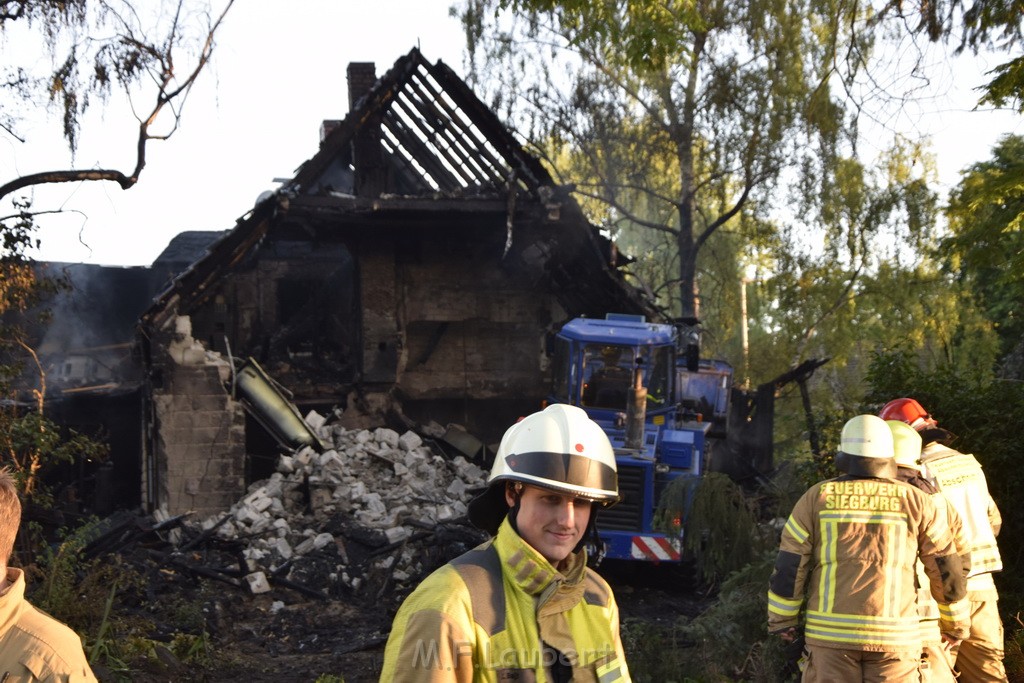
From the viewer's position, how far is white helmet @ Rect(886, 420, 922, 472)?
5152 mm

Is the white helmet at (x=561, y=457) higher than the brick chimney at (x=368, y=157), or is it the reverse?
the brick chimney at (x=368, y=157)

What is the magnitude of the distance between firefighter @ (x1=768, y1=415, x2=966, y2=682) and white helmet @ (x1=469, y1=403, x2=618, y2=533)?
2.39 meters

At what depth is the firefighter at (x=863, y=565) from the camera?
15.4 feet

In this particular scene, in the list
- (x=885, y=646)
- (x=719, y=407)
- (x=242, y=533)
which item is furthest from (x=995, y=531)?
(x=719, y=407)

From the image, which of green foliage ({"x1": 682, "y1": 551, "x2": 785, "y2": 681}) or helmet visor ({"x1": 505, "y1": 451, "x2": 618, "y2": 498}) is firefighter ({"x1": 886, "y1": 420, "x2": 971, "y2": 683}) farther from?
helmet visor ({"x1": 505, "y1": 451, "x2": 618, "y2": 498})

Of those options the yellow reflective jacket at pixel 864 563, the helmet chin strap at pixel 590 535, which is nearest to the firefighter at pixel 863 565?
the yellow reflective jacket at pixel 864 563

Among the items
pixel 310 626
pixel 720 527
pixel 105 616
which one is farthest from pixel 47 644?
pixel 310 626

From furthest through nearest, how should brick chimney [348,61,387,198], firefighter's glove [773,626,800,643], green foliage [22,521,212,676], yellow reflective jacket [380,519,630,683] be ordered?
brick chimney [348,61,387,198] → green foliage [22,521,212,676] → firefighter's glove [773,626,800,643] → yellow reflective jacket [380,519,630,683]

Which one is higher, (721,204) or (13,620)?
(721,204)

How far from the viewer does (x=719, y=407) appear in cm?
1836

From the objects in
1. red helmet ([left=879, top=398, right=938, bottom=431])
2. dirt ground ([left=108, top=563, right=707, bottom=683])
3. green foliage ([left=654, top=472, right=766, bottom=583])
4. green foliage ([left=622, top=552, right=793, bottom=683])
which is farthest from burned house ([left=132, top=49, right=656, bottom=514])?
red helmet ([left=879, top=398, right=938, bottom=431])

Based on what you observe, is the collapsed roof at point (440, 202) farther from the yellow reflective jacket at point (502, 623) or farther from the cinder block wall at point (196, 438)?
the yellow reflective jacket at point (502, 623)

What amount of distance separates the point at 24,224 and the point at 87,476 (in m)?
8.77

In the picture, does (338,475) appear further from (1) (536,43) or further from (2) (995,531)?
(1) (536,43)
